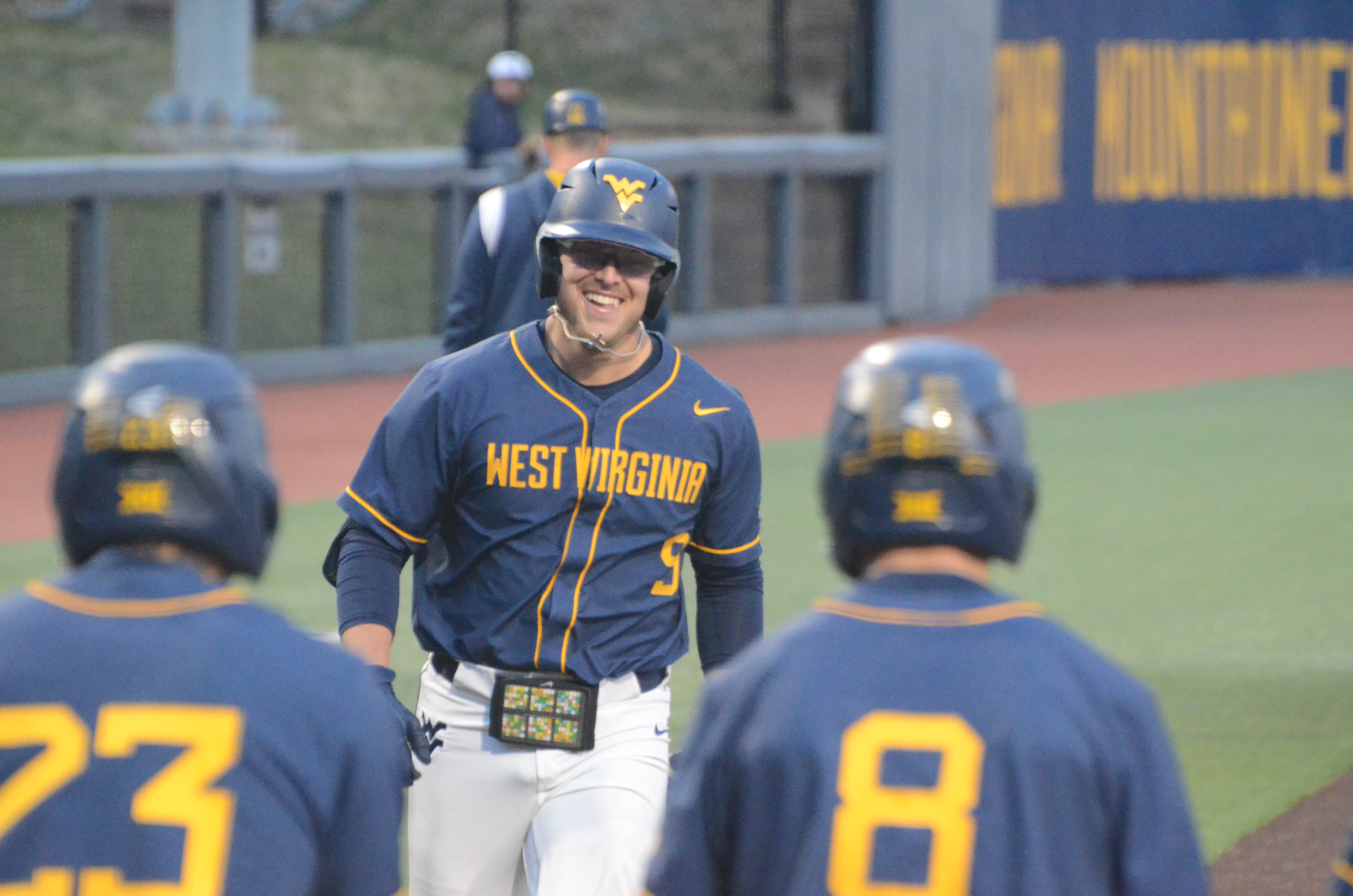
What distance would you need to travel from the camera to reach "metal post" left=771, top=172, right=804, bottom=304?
1728cm

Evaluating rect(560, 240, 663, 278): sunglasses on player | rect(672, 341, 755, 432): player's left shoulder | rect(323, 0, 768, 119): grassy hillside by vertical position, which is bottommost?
rect(672, 341, 755, 432): player's left shoulder

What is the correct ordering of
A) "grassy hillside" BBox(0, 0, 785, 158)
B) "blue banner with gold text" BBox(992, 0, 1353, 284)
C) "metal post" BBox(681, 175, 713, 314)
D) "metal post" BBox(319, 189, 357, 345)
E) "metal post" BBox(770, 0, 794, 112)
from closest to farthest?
"metal post" BBox(319, 189, 357, 345)
"metal post" BBox(681, 175, 713, 314)
"metal post" BBox(770, 0, 794, 112)
"blue banner with gold text" BBox(992, 0, 1353, 284)
"grassy hillside" BBox(0, 0, 785, 158)

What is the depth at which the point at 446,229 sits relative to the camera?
15.1 m

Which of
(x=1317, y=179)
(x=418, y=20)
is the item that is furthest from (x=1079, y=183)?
(x=418, y=20)

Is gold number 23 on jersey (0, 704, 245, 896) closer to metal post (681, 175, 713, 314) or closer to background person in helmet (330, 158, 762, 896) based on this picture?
background person in helmet (330, 158, 762, 896)

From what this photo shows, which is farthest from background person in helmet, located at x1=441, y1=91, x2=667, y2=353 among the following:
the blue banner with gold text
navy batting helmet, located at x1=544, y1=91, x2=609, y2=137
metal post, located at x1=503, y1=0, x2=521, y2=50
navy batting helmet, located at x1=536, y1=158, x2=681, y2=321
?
the blue banner with gold text

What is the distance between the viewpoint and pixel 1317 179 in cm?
2248

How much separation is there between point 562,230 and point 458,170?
11439 mm

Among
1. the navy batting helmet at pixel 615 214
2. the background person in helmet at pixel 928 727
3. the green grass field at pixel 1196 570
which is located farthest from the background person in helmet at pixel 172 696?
the green grass field at pixel 1196 570

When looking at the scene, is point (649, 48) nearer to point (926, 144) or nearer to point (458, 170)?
point (926, 144)

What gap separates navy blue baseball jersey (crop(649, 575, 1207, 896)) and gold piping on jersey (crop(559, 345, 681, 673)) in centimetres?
142

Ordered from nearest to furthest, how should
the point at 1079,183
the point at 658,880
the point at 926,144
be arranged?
the point at 658,880 < the point at 926,144 < the point at 1079,183

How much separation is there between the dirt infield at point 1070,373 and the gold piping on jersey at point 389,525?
2.62 meters

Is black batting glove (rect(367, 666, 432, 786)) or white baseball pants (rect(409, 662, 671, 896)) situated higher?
black batting glove (rect(367, 666, 432, 786))
